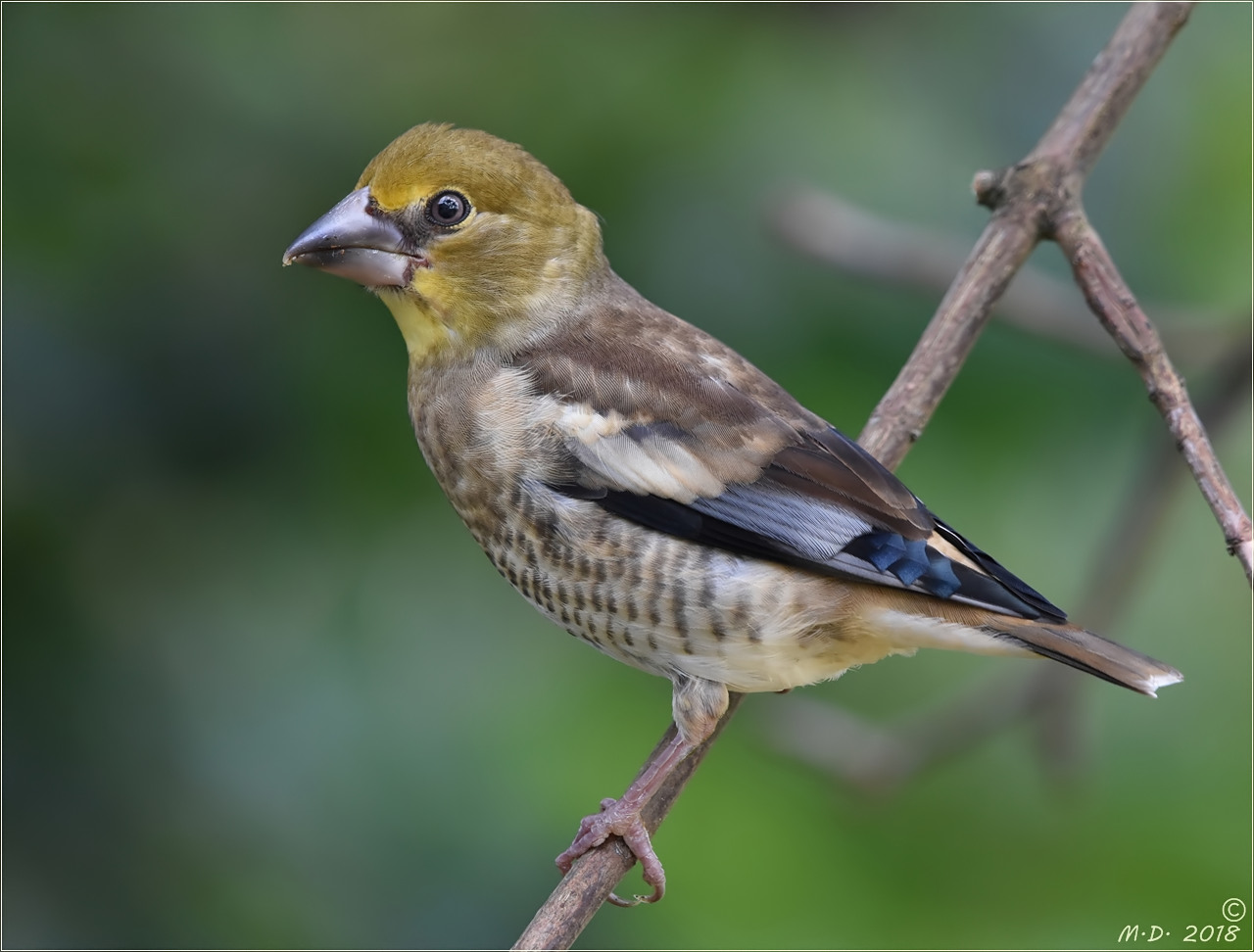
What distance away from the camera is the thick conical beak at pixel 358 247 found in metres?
3.17

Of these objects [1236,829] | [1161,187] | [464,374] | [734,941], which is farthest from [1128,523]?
[464,374]

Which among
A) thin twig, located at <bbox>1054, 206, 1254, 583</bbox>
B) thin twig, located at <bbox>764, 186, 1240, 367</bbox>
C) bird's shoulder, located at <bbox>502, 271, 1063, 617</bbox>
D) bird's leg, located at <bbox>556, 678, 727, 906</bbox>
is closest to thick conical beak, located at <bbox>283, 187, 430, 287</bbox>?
bird's shoulder, located at <bbox>502, 271, 1063, 617</bbox>

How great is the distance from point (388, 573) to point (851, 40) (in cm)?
213

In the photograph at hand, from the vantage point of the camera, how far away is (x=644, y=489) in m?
3.04

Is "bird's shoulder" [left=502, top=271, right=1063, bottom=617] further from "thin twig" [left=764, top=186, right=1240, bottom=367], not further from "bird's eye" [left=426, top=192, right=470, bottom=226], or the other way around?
"thin twig" [left=764, top=186, right=1240, bottom=367]

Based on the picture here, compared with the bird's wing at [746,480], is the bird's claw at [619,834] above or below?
below

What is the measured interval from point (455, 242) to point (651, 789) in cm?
131

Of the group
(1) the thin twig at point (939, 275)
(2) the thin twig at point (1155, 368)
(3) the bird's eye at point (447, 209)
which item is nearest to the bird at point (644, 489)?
(3) the bird's eye at point (447, 209)

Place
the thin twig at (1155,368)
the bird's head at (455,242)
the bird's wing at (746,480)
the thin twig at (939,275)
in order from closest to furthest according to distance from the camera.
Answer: the thin twig at (1155,368), the bird's wing at (746,480), the bird's head at (455,242), the thin twig at (939,275)

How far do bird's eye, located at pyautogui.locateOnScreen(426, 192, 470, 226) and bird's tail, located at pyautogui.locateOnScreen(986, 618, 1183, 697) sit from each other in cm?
151

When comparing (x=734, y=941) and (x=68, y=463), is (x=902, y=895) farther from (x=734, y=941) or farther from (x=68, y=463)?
(x=68, y=463)

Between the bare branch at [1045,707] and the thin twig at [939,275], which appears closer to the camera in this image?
the bare branch at [1045,707]

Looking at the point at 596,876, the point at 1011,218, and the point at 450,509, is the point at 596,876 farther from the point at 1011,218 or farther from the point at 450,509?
the point at 1011,218

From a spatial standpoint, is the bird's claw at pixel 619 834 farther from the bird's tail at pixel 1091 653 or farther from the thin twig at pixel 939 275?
the thin twig at pixel 939 275
